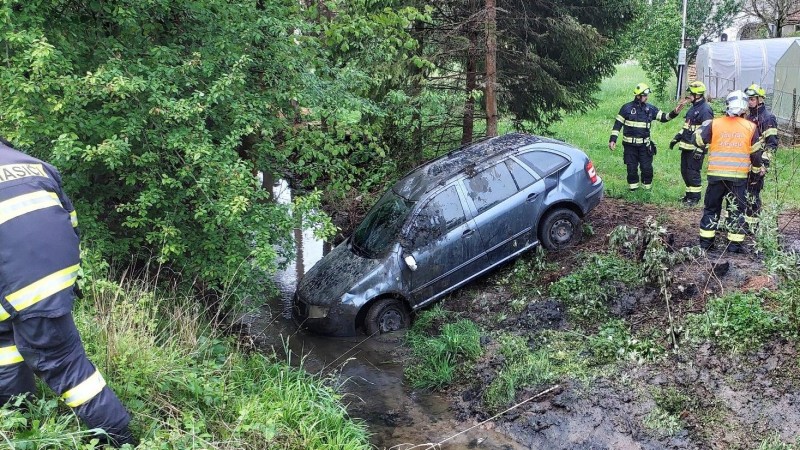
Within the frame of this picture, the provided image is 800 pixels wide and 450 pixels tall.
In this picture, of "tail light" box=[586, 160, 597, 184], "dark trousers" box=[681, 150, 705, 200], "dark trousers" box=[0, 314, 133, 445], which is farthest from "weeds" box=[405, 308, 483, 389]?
"dark trousers" box=[681, 150, 705, 200]

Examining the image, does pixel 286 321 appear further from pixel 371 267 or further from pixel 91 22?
pixel 91 22

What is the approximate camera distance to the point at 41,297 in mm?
2570

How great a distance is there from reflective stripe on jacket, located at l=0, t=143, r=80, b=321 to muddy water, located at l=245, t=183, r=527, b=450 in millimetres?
2324

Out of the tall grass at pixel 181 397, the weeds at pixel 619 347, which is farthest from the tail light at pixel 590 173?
the tall grass at pixel 181 397

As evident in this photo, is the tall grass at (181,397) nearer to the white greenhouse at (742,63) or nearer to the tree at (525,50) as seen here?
the tree at (525,50)

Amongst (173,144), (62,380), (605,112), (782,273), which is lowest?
(605,112)

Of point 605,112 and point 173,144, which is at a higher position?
point 173,144

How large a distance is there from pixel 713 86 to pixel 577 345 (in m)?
17.0

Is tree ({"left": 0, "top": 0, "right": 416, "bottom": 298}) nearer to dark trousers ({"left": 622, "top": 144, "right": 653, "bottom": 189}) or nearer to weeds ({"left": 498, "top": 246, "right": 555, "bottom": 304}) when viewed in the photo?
weeds ({"left": 498, "top": 246, "right": 555, "bottom": 304})

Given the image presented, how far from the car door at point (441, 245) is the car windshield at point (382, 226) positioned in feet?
0.83

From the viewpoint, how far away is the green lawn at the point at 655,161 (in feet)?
Result: 29.9

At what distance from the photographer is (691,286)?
233 inches

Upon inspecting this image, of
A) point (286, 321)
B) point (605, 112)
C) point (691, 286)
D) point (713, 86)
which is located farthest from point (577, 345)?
point (713, 86)

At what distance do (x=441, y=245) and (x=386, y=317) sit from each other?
109cm
